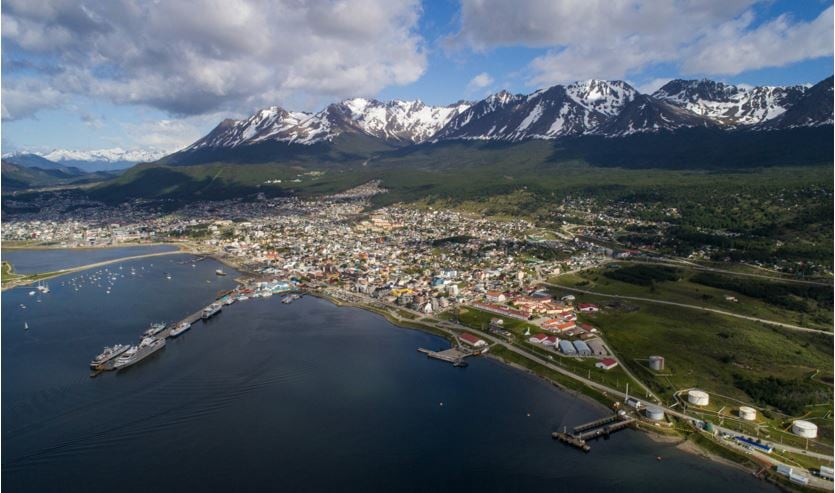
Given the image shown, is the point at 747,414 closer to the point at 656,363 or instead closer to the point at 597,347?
the point at 656,363

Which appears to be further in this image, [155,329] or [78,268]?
[78,268]

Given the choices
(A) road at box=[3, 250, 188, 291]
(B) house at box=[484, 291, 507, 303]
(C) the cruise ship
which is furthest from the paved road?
(A) road at box=[3, 250, 188, 291]

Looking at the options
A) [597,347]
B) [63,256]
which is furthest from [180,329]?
[63,256]

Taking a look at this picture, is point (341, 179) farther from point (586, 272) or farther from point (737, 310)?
point (737, 310)

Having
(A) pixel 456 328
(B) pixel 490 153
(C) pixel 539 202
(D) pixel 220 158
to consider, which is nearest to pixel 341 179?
(B) pixel 490 153

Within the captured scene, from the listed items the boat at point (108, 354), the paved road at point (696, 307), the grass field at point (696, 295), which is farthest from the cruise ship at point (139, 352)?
the grass field at point (696, 295)
